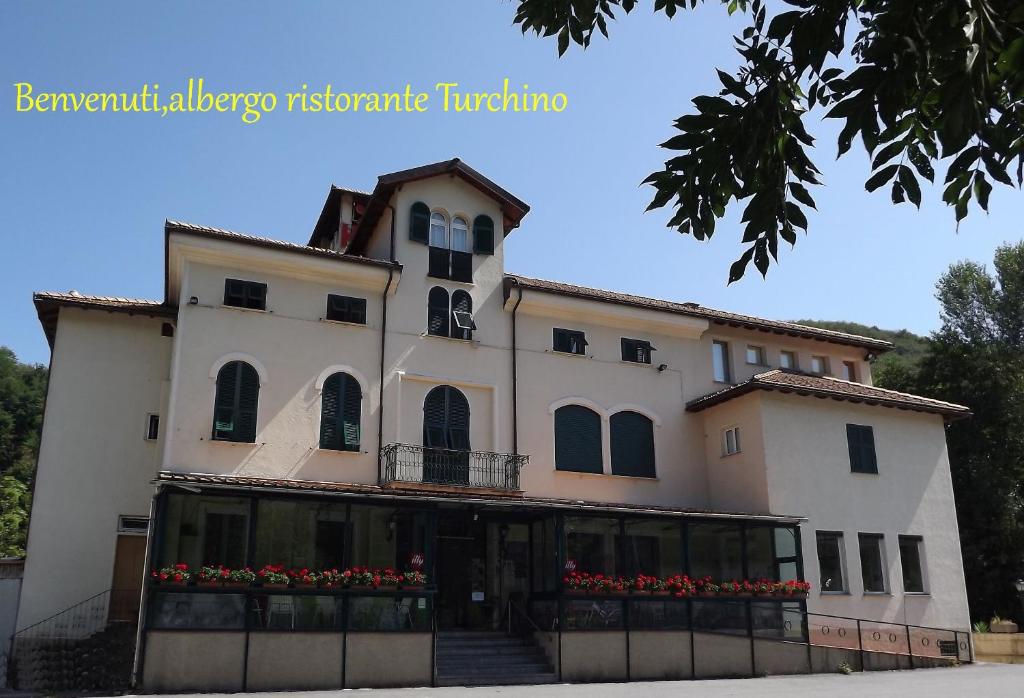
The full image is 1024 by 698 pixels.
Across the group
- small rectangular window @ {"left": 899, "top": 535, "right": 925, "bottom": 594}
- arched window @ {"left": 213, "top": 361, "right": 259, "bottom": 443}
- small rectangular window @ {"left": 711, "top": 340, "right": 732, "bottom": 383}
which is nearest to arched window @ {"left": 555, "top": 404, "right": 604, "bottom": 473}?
small rectangular window @ {"left": 711, "top": 340, "right": 732, "bottom": 383}

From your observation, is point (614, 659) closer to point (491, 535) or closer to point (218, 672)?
point (491, 535)

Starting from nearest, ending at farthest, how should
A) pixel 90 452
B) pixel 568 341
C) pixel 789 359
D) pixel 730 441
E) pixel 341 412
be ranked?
pixel 90 452
pixel 341 412
pixel 568 341
pixel 730 441
pixel 789 359

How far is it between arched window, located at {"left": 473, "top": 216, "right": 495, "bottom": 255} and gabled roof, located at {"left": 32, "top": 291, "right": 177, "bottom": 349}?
7.66 metres

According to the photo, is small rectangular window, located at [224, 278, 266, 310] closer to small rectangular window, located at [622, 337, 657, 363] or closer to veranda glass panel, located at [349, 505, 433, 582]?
veranda glass panel, located at [349, 505, 433, 582]

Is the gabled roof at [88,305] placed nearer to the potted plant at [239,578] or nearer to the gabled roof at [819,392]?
the potted plant at [239,578]

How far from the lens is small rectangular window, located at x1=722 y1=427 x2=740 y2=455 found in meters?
24.8

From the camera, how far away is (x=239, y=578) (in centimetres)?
1723

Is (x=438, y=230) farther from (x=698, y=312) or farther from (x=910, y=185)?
(x=910, y=185)

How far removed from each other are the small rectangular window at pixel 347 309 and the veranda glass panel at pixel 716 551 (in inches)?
370

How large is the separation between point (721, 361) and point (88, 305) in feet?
55.6

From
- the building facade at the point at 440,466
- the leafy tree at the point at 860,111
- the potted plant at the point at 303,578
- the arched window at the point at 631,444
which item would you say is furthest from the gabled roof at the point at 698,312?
the leafy tree at the point at 860,111

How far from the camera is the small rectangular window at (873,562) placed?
79.3 feet

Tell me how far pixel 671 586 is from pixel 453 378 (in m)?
7.09

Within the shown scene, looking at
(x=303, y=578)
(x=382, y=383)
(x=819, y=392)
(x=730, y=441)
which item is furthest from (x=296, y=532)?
(x=819, y=392)
